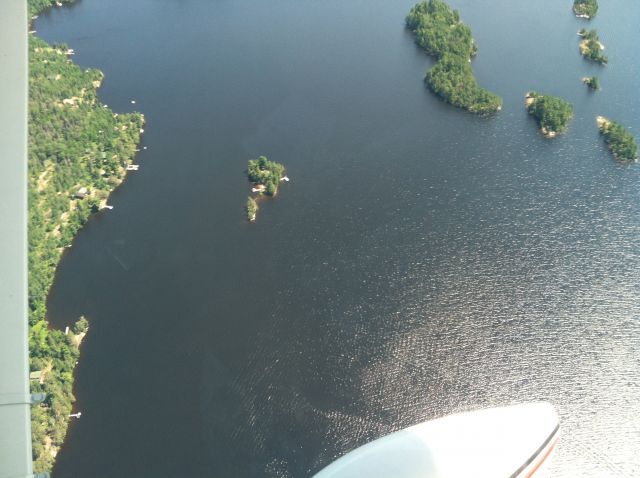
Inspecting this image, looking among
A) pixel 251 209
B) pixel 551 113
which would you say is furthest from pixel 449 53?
pixel 251 209

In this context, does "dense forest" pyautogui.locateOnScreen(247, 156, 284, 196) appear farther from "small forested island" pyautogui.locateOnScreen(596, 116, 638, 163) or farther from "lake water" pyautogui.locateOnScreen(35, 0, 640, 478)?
"small forested island" pyautogui.locateOnScreen(596, 116, 638, 163)

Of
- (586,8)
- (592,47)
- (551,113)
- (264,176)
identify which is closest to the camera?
(264,176)

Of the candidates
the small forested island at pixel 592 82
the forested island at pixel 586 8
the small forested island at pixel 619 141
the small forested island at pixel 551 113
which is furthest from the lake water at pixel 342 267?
the forested island at pixel 586 8

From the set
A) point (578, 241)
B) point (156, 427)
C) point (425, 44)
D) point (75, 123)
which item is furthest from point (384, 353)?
point (425, 44)

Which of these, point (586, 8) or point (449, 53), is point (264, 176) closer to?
point (449, 53)

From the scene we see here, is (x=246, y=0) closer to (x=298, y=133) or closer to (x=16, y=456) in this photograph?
(x=298, y=133)

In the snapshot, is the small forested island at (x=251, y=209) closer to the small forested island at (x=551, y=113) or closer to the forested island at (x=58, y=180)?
the forested island at (x=58, y=180)

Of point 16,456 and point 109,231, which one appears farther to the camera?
point 109,231
